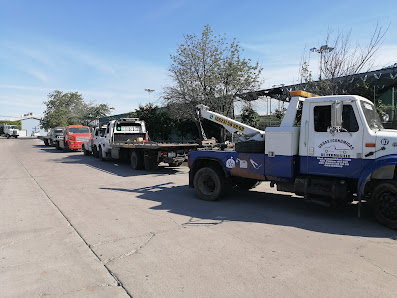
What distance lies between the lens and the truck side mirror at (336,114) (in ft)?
18.1

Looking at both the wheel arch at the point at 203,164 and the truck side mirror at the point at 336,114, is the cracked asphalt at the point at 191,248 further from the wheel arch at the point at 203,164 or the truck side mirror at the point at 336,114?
the truck side mirror at the point at 336,114

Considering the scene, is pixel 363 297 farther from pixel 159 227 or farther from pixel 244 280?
pixel 159 227

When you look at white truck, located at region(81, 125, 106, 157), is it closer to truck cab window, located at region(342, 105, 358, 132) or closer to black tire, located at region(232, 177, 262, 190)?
black tire, located at region(232, 177, 262, 190)

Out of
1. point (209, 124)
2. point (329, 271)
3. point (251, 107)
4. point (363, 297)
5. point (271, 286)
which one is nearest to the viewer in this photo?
point (363, 297)

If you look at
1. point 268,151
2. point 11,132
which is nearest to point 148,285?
point 268,151

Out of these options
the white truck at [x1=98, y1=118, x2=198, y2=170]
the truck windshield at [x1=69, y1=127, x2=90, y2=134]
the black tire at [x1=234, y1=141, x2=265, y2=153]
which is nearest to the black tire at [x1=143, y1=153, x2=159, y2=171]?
the white truck at [x1=98, y1=118, x2=198, y2=170]

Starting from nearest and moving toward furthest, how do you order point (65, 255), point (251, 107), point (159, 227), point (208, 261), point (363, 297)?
point (363, 297) < point (208, 261) < point (65, 255) < point (159, 227) < point (251, 107)

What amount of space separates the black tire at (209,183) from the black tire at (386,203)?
3.34 meters

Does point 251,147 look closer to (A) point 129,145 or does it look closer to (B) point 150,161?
(B) point 150,161

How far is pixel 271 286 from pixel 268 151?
11.7 feet

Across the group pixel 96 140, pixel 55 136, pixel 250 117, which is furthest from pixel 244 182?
pixel 55 136

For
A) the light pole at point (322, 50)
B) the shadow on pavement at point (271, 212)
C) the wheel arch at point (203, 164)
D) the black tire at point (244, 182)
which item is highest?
the light pole at point (322, 50)

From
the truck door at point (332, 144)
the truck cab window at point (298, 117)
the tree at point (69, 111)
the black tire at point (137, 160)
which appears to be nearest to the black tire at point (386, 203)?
the truck door at point (332, 144)

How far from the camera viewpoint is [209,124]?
2327 cm
